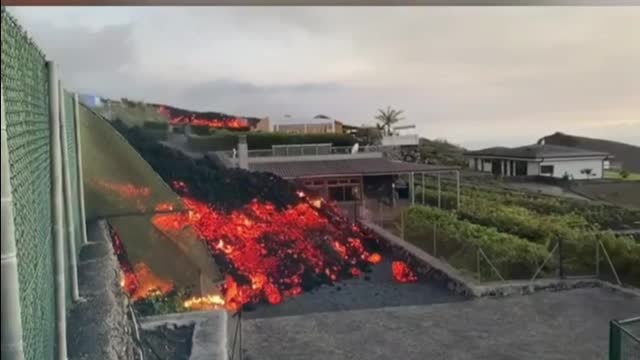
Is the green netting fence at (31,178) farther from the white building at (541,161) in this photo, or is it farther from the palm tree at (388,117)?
the white building at (541,161)

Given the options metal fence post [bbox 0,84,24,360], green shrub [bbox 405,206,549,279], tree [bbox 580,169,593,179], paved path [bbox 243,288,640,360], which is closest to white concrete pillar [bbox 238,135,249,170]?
paved path [bbox 243,288,640,360]

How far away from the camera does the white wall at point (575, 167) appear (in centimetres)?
472

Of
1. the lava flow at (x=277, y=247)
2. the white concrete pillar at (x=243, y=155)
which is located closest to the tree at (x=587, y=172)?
the lava flow at (x=277, y=247)

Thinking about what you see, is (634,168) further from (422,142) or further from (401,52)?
(401,52)

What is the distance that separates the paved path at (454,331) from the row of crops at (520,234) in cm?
31

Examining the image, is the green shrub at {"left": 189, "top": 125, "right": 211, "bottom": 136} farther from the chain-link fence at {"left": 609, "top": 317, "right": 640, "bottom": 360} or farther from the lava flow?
the chain-link fence at {"left": 609, "top": 317, "right": 640, "bottom": 360}

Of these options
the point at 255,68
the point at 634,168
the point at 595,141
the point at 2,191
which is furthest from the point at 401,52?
the point at 2,191

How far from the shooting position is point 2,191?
29.6 inches

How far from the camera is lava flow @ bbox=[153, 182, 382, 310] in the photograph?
15.1 ft

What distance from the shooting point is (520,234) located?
512 cm

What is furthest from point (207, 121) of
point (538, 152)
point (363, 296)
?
point (538, 152)

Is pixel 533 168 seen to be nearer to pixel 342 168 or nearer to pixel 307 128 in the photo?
pixel 342 168

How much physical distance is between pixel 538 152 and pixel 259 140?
201 cm

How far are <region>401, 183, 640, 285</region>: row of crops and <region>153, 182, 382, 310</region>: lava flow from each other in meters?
0.50
